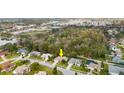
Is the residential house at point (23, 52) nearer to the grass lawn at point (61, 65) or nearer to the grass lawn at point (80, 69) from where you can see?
the grass lawn at point (61, 65)

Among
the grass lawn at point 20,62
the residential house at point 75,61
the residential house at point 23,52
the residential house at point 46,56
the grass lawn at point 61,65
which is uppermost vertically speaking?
the residential house at point 23,52

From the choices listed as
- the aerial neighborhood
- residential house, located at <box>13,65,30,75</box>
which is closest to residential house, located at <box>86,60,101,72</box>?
the aerial neighborhood

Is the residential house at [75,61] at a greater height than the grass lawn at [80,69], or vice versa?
the residential house at [75,61]

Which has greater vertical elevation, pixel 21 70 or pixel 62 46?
pixel 62 46

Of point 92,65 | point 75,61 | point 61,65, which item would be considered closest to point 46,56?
point 61,65

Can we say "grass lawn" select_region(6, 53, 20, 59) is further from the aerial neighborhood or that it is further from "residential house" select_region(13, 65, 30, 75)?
"residential house" select_region(13, 65, 30, 75)

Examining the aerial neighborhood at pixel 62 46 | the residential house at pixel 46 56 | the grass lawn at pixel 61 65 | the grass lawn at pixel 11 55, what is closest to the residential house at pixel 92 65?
the aerial neighborhood at pixel 62 46

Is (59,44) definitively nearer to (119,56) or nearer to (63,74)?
(63,74)

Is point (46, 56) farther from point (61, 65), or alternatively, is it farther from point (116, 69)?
point (116, 69)

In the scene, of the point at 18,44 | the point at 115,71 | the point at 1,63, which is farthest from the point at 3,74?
the point at 115,71
